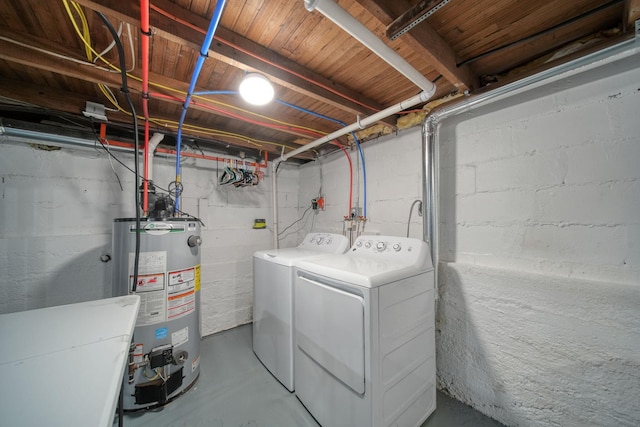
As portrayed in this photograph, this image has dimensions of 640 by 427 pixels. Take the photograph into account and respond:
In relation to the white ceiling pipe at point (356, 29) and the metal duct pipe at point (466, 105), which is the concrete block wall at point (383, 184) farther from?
the white ceiling pipe at point (356, 29)

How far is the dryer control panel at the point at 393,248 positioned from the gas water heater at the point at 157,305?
1286mm

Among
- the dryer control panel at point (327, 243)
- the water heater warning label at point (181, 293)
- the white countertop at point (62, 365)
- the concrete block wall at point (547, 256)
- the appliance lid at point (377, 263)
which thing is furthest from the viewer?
the dryer control panel at point (327, 243)

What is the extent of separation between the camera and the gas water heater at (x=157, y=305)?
4.69ft

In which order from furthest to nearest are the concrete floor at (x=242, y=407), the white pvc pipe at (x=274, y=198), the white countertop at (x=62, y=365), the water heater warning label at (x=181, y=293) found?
the white pvc pipe at (x=274, y=198) < the water heater warning label at (x=181, y=293) < the concrete floor at (x=242, y=407) < the white countertop at (x=62, y=365)

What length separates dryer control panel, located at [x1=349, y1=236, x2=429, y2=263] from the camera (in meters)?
1.43

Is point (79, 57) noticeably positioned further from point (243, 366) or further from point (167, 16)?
point (243, 366)

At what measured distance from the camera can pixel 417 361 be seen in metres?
1.32

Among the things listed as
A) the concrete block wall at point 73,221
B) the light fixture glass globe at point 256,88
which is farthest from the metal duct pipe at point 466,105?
the concrete block wall at point 73,221

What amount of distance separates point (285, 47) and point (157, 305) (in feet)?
5.86

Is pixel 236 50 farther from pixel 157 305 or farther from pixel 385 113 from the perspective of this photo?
pixel 157 305

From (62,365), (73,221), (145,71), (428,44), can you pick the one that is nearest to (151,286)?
(62,365)

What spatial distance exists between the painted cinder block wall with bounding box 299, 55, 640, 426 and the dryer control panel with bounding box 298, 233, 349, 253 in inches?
30.4

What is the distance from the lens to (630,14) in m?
0.93

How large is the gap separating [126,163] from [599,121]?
10.9 ft
